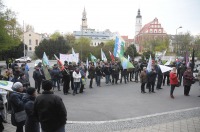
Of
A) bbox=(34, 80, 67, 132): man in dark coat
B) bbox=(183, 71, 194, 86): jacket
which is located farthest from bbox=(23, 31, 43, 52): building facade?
bbox=(34, 80, 67, 132): man in dark coat

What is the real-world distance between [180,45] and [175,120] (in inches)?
1866

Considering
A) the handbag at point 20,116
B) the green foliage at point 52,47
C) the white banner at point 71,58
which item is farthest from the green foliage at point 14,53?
the handbag at point 20,116

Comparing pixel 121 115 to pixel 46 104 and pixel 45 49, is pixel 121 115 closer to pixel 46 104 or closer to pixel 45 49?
pixel 46 104

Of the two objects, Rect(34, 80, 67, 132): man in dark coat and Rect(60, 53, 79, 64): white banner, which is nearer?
Rect(34, 80, 67, 132): man in dark coat

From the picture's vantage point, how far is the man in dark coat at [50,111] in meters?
4.61

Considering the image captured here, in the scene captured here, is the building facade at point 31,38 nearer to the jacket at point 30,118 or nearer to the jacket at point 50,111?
the jacket at point 30,118

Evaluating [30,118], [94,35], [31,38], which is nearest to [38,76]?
[30,118]

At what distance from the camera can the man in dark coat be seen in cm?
461

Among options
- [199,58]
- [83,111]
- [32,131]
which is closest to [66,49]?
[199,58]

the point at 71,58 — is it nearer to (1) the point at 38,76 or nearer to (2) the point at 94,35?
(1) the point at 38,76

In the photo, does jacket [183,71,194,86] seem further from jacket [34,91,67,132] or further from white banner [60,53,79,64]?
jacket [34,91,67,132]

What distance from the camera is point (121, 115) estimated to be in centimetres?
916

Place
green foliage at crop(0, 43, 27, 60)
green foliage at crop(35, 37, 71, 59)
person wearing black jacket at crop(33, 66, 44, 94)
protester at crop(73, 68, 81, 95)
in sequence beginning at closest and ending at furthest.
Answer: protester at crop(73, 68, 81, 95), person wearing black jacket at crop(33, 66, 44, 94), green foliage at crop(0, 43, 27, 60), green foliage at crop(35, 37, 71, 59)

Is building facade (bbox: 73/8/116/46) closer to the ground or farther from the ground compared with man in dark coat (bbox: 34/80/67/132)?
farther from the ground
